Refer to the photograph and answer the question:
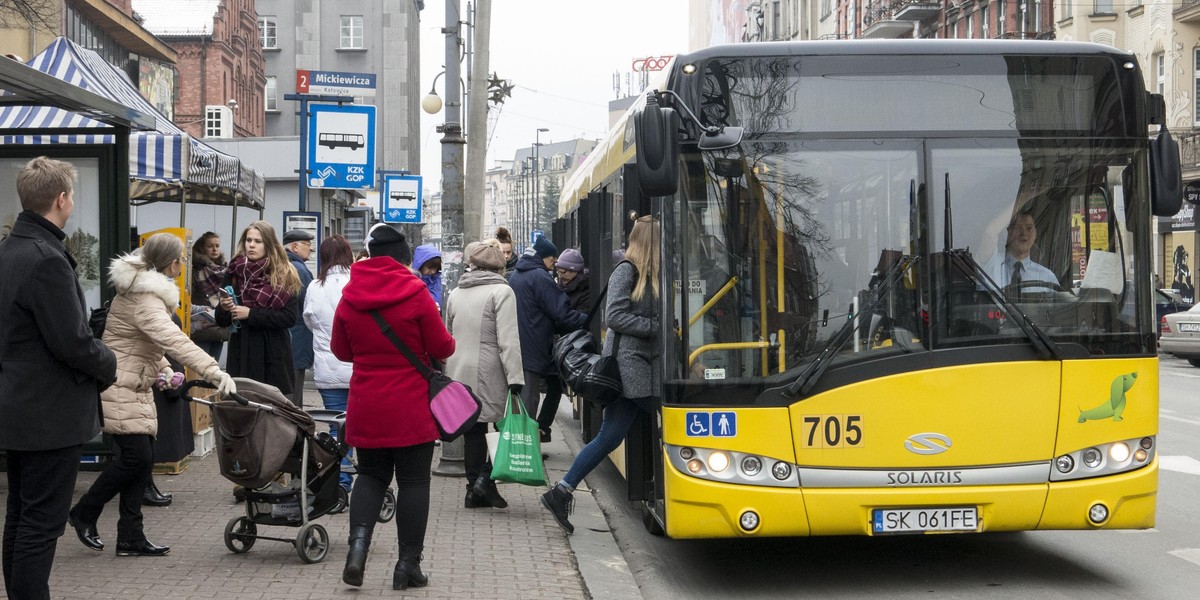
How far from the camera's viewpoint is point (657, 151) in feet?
21.6

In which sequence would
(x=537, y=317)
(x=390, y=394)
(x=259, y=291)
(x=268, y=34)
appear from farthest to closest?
(x=268, y=34) < (x=537, y=317) < (x=259, y=291) < (x=390, y=394)

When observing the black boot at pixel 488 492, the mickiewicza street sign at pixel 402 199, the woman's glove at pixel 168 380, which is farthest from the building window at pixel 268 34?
the woman's glove at pixel 168 380

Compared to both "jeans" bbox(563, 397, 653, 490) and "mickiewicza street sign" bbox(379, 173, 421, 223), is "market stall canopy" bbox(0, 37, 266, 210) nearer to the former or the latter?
"jeans" bbox(563, 397, 653, 490)

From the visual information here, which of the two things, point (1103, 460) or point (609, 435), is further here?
point (609, 435)

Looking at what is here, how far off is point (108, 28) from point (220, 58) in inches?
764

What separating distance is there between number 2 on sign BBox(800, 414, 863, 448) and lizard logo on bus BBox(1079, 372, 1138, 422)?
1146mm

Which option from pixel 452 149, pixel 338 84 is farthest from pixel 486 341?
pixel 338 84

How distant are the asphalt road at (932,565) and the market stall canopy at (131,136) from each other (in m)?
4.54

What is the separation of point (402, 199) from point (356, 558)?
18.4 meters

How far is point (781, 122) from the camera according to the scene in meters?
6.85

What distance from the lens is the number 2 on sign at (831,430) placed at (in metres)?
6.67

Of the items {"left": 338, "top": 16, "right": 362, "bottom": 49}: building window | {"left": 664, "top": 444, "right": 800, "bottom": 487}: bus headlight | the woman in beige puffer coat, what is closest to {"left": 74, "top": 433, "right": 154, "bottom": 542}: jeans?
the woman in beige puffer coat

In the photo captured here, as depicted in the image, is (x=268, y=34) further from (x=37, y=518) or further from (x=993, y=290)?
(x=37, y=518)

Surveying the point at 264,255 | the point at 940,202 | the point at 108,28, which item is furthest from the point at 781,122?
the point at 108,28
